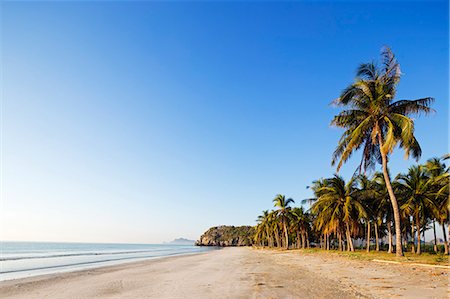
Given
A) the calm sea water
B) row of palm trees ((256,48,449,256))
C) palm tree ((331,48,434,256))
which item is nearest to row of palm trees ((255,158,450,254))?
row of palm trees ((256,48,449,256))

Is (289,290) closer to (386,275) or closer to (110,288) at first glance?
(386,275)

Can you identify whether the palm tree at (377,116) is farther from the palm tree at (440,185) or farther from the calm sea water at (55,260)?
the calm sea water at (55,260)

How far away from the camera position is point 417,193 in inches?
1335

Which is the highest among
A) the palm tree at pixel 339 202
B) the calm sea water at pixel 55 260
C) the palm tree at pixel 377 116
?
the palm tree at pixel 377 116

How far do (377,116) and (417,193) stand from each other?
18209mm

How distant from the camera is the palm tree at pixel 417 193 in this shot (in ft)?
109

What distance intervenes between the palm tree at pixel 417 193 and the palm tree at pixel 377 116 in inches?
566

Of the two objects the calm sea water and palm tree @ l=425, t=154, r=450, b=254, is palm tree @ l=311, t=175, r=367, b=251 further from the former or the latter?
the calm sea water

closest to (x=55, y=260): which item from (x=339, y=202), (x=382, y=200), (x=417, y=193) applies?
(x=339, y=202)

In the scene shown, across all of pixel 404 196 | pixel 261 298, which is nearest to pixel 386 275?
pixel 261 298

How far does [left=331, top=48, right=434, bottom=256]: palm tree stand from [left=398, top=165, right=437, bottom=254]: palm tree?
14369mm

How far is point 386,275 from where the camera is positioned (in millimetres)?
11836

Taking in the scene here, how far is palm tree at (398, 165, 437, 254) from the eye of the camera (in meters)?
33.2

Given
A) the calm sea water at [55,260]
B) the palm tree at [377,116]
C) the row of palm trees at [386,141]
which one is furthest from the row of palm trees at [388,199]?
the calm sea water at [55,260]
